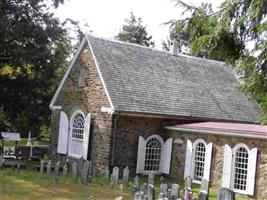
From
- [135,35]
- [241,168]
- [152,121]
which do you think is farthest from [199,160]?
[135,35]

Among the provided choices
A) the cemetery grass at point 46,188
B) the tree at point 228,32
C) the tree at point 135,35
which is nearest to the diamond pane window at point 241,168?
the cemetery grass at point 46,188

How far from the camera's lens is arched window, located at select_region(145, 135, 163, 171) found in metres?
26.2

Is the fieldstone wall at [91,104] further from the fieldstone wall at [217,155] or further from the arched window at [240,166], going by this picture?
the arched window at [240,166]

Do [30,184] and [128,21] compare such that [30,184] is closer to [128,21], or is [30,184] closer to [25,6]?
[25,6]

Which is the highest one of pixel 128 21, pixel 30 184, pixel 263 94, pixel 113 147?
pixel 128 21

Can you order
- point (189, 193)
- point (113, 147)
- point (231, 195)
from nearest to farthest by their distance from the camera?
1. point (231, 195)
2. point (189, 193)
3. point (113, 147)

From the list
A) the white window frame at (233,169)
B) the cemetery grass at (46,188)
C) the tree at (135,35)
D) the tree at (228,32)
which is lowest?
the cemetery grass at (46,188)

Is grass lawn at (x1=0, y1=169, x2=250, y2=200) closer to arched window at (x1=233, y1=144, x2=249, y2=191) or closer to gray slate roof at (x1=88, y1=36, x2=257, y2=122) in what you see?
arched window at (x1=233, y1=144, x2=249, y2=191)

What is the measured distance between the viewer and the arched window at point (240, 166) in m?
22.1

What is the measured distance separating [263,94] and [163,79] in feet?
54.8

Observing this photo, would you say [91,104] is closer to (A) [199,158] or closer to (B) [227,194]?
(A) [199,158]

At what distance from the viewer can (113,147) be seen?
2514 cm

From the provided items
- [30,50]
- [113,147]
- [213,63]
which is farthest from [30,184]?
[213,63]

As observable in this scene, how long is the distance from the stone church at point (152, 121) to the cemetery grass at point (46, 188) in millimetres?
2968
